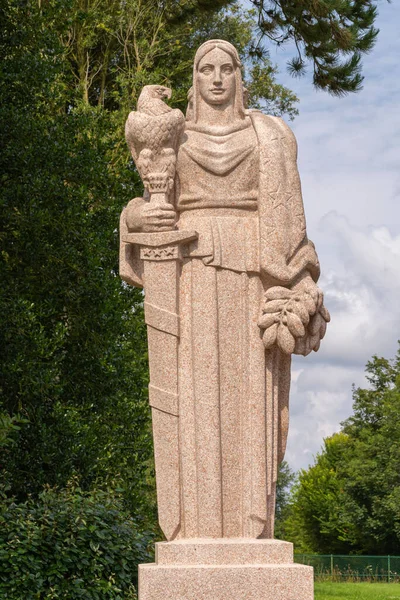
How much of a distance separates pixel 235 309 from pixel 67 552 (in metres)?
4.81

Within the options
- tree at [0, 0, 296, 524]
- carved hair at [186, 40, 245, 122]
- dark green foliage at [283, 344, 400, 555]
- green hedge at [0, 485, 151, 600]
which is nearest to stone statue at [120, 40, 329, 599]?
carved hair at [186, 40, 245, 122]

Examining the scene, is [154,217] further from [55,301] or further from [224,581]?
[55,301]

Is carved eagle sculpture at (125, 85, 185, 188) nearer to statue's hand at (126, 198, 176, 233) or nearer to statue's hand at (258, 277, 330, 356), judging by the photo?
statue's hand at (126, 198, 176, 233)

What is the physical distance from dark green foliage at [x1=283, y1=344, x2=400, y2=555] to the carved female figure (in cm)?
3905

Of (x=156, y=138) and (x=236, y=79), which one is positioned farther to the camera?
(x=236, y=79)

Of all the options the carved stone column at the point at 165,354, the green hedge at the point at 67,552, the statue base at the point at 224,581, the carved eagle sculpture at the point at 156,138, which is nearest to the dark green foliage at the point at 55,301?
the green hedge at the point at 67,552

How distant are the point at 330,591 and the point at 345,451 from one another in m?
29.1

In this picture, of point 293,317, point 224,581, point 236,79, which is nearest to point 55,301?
point 236,79

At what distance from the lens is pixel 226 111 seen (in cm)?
726

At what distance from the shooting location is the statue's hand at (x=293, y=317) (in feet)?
22.3

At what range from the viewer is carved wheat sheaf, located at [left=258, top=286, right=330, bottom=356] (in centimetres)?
679

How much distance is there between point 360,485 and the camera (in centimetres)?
4794

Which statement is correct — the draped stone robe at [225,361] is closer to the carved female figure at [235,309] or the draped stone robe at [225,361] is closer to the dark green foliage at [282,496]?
the carved female figure at [235,309]

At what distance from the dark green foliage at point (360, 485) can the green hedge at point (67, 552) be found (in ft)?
115
